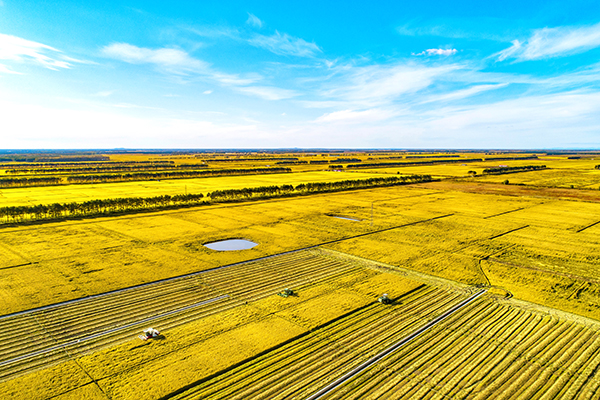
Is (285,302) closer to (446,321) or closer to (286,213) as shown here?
(446,321)

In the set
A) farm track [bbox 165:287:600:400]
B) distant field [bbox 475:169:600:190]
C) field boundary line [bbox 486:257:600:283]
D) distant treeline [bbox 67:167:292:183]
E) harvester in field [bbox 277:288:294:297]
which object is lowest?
farm track [bbox 165:287:600:400]

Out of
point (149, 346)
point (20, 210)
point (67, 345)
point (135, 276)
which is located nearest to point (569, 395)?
point (149, 346)

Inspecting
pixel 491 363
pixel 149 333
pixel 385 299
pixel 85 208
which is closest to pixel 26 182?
pixel 85 208

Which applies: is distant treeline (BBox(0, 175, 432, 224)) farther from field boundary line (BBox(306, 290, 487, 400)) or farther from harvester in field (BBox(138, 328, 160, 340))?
field boundary line (BBox(306, 290, 487, 400))

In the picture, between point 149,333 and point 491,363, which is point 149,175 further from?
point 491,363

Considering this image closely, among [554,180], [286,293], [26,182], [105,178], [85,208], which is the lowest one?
[286,293]

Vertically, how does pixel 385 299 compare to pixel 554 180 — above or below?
below

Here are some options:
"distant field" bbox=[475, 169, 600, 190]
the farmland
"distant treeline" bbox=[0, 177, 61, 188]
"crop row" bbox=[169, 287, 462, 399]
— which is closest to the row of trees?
→ the farmland
